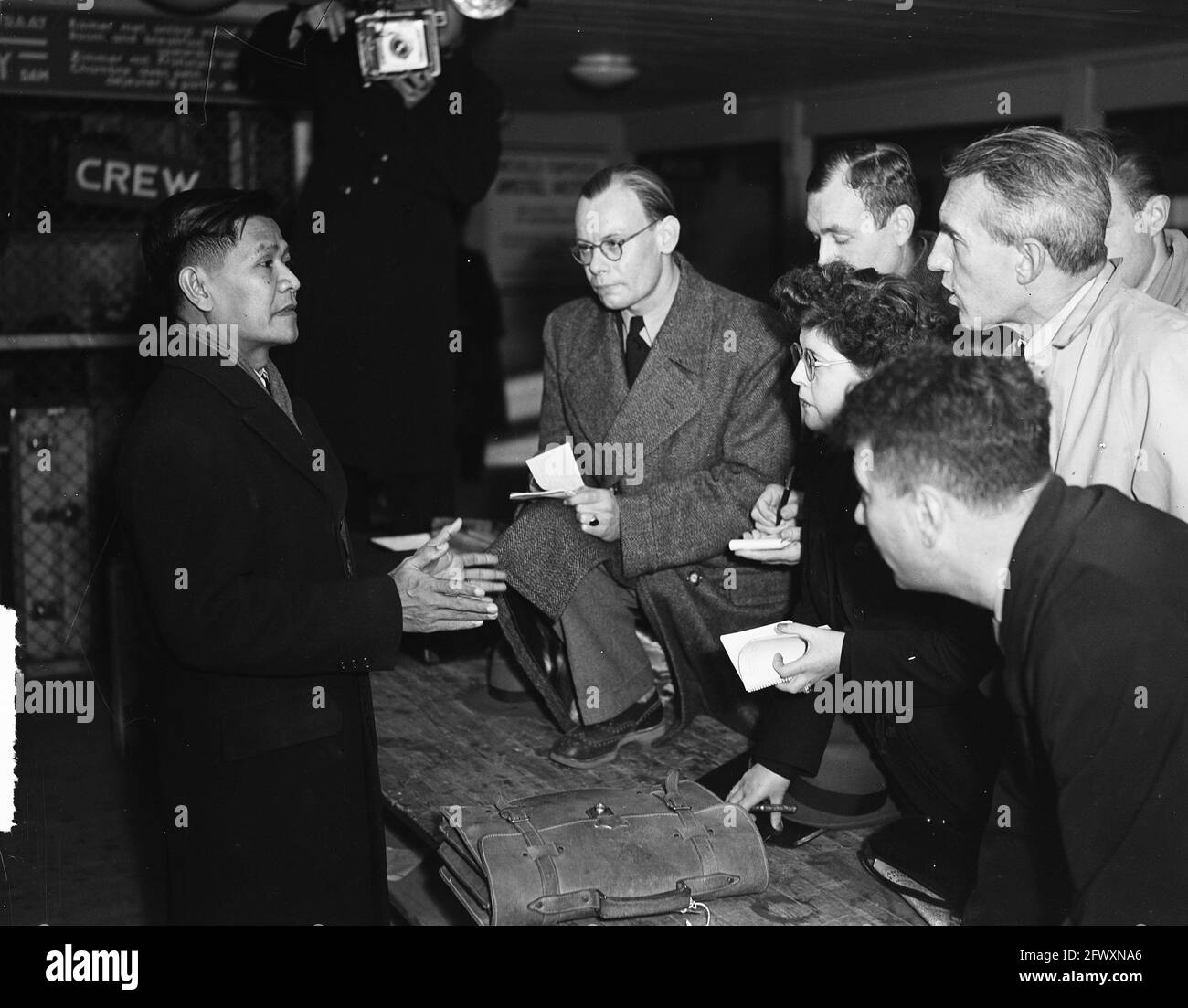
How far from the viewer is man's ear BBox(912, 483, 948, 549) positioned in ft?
6.01

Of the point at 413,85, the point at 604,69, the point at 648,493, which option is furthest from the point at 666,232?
the point at 604,69

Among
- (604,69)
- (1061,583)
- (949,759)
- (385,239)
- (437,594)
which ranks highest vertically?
(604,69)

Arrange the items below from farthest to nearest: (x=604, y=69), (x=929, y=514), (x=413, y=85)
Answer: (x=604, y=69) < (x=413, y=85) < (x=929, y=514)

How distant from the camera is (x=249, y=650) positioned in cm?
238

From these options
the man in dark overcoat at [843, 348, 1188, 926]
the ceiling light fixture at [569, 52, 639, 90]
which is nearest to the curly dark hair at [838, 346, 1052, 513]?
the man in dark overcoat at [843, 348, 1188, 926]

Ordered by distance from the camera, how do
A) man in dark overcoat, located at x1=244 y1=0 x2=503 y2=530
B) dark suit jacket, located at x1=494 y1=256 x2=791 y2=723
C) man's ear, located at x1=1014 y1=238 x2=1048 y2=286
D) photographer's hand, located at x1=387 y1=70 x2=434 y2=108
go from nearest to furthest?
man's ear, located at x1=1014 y1=238 x2=1048 y2=286 < dark suit jacket, located at x1=494 y1=256 x2=791 y2=723 < photographer's hand, located at x1=387 y1=70 x2=434 y2=108 < man in dark overcoat, located at x1=244 y1=0 x2=503 y2=530

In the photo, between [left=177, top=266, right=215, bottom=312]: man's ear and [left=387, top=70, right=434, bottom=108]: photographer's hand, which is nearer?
[left=177, top=266, right=215, bottom=312]: man's ear

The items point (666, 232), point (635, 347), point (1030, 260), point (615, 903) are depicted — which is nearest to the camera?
point (615, 903)

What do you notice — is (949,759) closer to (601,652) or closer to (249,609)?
(601,652)

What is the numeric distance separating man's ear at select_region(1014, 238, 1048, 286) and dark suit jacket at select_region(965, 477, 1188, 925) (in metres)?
0.73

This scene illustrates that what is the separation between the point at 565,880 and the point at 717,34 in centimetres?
377

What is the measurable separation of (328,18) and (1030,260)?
2957mm

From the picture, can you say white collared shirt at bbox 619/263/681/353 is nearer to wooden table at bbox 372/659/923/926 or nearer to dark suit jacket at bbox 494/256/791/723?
dark suit jacket at bbox 494/256/791/723

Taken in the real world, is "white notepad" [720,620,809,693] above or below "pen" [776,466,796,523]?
below
